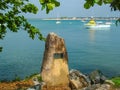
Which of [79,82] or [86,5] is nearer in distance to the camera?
[86,5]

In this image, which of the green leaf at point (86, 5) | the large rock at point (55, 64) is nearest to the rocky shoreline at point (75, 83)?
the large rock at point (55, 64)

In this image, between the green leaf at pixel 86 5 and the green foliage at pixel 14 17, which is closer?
the green leaf at pixel 86 5

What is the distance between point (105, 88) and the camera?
12969 millimetres

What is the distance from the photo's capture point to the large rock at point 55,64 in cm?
1466

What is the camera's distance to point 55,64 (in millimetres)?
14734

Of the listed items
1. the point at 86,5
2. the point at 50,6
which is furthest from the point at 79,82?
the point at 50,6

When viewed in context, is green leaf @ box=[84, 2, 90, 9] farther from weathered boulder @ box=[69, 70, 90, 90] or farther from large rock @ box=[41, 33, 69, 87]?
large rock @ box=[41, 33, 69, 87]

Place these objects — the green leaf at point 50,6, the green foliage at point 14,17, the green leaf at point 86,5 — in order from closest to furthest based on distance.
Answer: the green leaf at point 50,6
the green leaf at point 86,5
the green foliage at point 14,17

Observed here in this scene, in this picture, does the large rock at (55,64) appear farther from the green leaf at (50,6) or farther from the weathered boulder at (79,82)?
the green leaf at (50,6)

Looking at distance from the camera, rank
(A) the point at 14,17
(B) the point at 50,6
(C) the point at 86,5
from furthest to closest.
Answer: (A) the point at 14,17 → (C) the point at 86,5 → (B) the point at 50,6

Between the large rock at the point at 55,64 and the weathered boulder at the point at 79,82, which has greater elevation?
the large rock at the point at 55,64

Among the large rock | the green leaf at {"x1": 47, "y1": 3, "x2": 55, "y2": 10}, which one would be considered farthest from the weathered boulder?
the green leaf at {"x1": 47, "y1": 3, "x2": 55, "y2": 10}

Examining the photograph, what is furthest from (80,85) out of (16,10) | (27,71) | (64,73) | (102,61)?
(102,61)

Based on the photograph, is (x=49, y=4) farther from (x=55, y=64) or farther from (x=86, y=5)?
(x=55, y=64)
